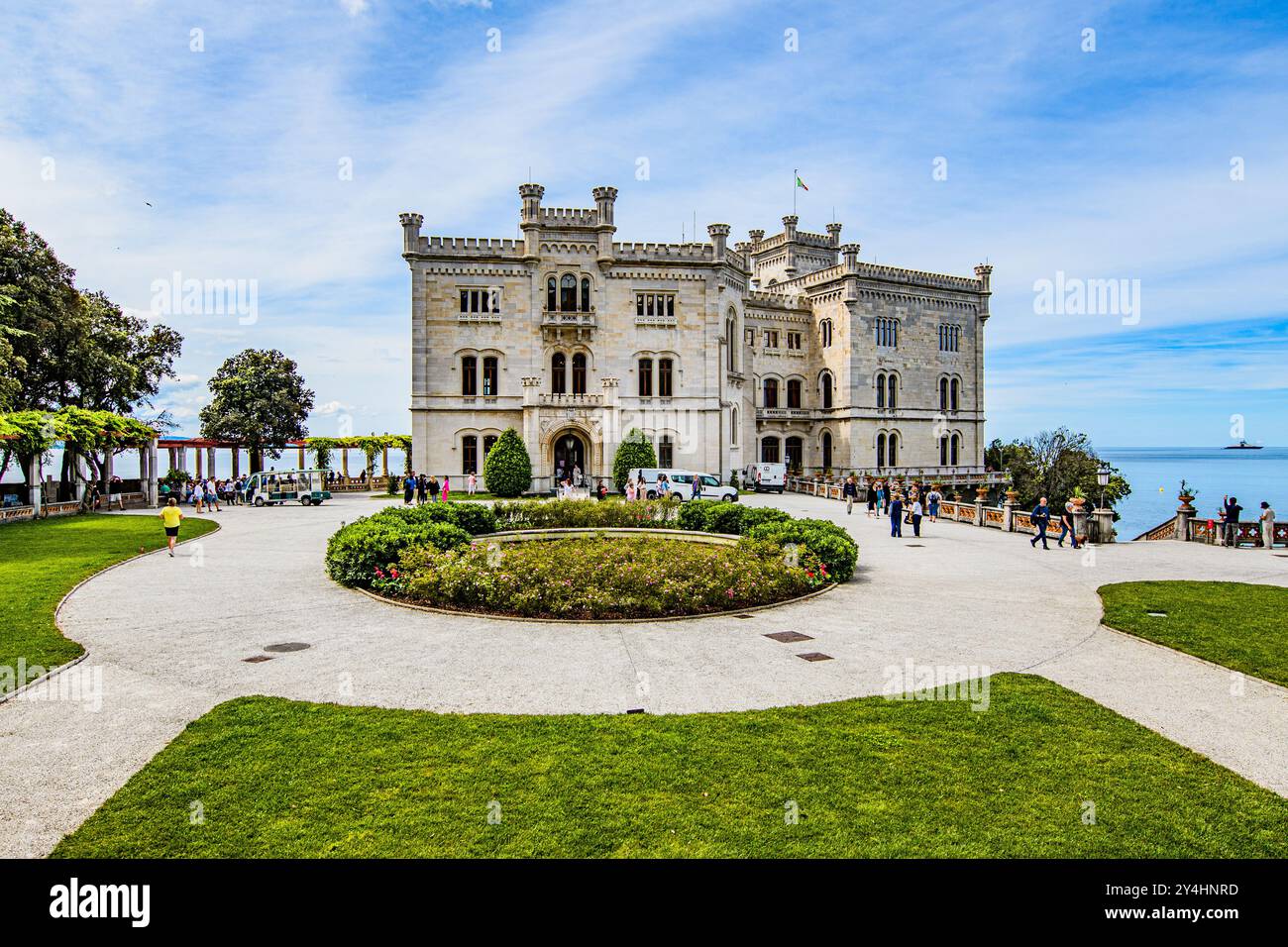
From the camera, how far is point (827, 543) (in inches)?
642

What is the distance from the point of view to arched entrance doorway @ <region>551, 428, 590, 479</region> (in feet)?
146

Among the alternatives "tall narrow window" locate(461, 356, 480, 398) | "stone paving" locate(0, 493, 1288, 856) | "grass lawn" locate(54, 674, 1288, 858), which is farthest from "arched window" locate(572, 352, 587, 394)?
"grass lawn" locate(54, 674, 1288, 858)

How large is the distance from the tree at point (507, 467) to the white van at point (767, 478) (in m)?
14.5

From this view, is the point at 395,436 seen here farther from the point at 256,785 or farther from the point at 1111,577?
the point at 256,785

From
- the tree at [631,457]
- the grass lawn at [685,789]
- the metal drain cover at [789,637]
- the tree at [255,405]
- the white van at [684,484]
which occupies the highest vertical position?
the tree at [255,405]

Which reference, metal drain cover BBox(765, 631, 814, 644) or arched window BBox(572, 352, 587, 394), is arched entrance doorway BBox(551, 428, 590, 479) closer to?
arched window BBox(572, 352, 587, 394)

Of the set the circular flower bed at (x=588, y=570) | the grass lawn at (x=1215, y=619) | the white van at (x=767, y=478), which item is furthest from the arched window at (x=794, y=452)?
the grass lawn at (x=1215, y=619)

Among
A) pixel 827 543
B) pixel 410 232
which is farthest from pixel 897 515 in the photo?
pixel 410 232

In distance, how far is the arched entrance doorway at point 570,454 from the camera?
146 feet

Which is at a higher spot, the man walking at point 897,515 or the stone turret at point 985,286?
the stone turret at point 985,286

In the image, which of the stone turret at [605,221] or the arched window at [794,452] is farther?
the arched window at [794,452]

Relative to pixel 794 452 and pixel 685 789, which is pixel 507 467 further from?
pixel 685 789

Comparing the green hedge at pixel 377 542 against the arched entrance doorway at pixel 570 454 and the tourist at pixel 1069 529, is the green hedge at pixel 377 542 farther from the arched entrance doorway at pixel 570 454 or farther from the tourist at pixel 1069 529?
the arched entrance doorway at pixel 570 454

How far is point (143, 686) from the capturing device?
8984mm
